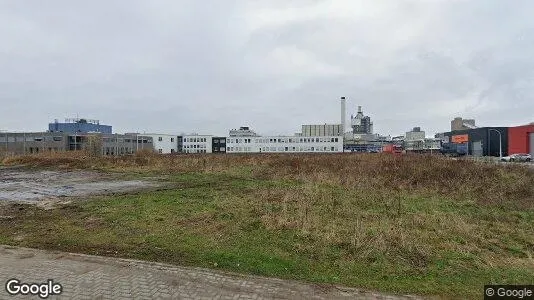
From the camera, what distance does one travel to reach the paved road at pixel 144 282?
4.50 m

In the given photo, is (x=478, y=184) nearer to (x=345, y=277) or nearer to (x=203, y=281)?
(x=345, y=277)

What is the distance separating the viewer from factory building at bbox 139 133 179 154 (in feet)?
348

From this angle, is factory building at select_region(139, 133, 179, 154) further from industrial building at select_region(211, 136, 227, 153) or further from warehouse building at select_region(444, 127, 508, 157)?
warehouse building at select_region(444, 127, 508, 157)

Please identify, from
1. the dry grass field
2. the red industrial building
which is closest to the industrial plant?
the red industrial building

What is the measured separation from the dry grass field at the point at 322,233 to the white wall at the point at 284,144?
8544 centimetres

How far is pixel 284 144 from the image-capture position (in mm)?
101625

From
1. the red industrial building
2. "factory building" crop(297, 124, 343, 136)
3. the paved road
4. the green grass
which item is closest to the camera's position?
the paved road

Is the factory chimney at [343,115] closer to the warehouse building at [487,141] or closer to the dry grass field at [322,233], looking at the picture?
the warehouse building at [487,141]

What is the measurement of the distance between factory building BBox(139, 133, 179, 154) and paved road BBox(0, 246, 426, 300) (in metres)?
104

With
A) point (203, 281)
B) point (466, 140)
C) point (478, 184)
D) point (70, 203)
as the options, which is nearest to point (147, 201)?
point (70, 203)

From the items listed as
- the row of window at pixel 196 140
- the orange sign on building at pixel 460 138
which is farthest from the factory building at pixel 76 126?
the orange sign on building at pixel 460 138

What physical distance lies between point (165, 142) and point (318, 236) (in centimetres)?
10628

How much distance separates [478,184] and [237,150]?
301 ft

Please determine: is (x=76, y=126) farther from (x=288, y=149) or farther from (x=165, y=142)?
(x=288, y=149)
